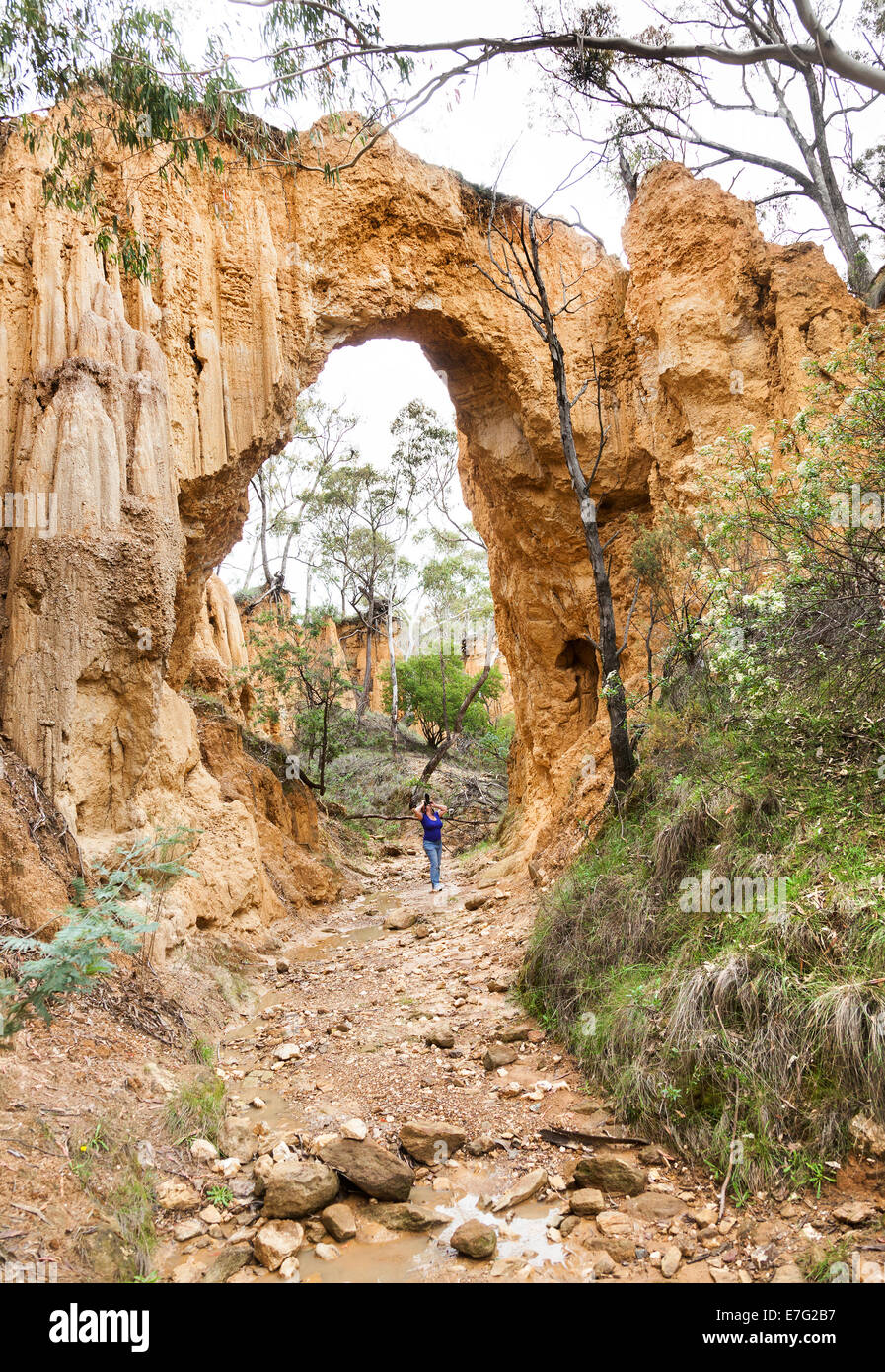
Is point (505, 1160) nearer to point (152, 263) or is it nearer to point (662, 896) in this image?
point (662, 896)

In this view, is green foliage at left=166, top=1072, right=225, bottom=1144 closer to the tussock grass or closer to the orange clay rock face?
the tussock grass

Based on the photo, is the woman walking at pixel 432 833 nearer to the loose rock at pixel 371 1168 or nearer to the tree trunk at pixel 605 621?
the tree trunk at pixel 605 621

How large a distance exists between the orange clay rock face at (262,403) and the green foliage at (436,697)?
13035 mm

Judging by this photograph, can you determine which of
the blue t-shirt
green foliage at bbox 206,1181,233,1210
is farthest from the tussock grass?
the blue t-shirt

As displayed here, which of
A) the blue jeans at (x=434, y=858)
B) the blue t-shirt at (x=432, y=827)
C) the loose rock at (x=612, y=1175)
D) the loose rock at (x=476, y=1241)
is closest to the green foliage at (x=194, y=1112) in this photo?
the loose rock at (x=476, y=1241)

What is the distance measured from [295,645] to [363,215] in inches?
307

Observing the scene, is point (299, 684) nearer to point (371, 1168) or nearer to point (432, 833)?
point (432, 833)

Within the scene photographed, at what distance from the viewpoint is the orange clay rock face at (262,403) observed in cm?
700

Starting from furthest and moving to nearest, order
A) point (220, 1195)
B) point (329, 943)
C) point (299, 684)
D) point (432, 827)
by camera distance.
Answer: point (299, 684) < point (432, 827) < point (329, 943) < point (220, 1195)

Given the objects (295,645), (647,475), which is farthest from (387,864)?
(647,475)

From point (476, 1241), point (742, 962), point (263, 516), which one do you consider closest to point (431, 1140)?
point (476, 1241)

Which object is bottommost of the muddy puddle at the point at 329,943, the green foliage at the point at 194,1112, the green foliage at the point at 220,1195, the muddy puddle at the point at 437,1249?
the muddy puddle at the point at 329,943

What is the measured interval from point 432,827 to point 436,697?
15657mm

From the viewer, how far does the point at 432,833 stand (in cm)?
1177
